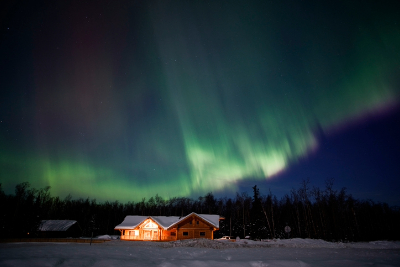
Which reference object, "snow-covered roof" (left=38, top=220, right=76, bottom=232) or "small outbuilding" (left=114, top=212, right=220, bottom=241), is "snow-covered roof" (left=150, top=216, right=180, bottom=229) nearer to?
"small outbuilding" (left=114, top=212, right=220, bottom=241)

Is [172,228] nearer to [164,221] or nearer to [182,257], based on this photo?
[164,221]

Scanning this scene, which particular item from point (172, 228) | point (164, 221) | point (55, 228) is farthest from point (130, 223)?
point (55, 228)

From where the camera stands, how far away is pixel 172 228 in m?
49.8

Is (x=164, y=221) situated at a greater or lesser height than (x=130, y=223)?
greater

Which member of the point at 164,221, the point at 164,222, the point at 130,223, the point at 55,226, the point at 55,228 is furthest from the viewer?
the point at 55,226

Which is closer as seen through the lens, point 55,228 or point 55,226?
point 55,228

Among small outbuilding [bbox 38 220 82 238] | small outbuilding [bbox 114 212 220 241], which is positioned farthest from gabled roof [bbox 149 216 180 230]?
small outbuilding [bbox 38 220 82 238]

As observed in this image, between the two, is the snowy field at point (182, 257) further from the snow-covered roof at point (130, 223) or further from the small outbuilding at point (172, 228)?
the snow-covered roof at point (130, 223)

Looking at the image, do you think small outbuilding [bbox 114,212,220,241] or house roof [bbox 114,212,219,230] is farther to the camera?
house roof [bbox 114,212,219,230]

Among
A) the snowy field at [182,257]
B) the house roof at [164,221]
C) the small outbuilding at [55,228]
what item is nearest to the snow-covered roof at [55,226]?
the small outbuilding at [55,228]

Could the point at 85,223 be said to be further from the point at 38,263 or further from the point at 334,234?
the point at 38,263

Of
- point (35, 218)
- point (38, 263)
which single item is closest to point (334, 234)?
point (38, 263)

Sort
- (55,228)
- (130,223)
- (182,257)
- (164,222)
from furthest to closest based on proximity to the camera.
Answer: (55,228)
(130,223)
(164,222)
(182,257)

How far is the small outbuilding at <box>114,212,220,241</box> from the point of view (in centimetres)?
4947
